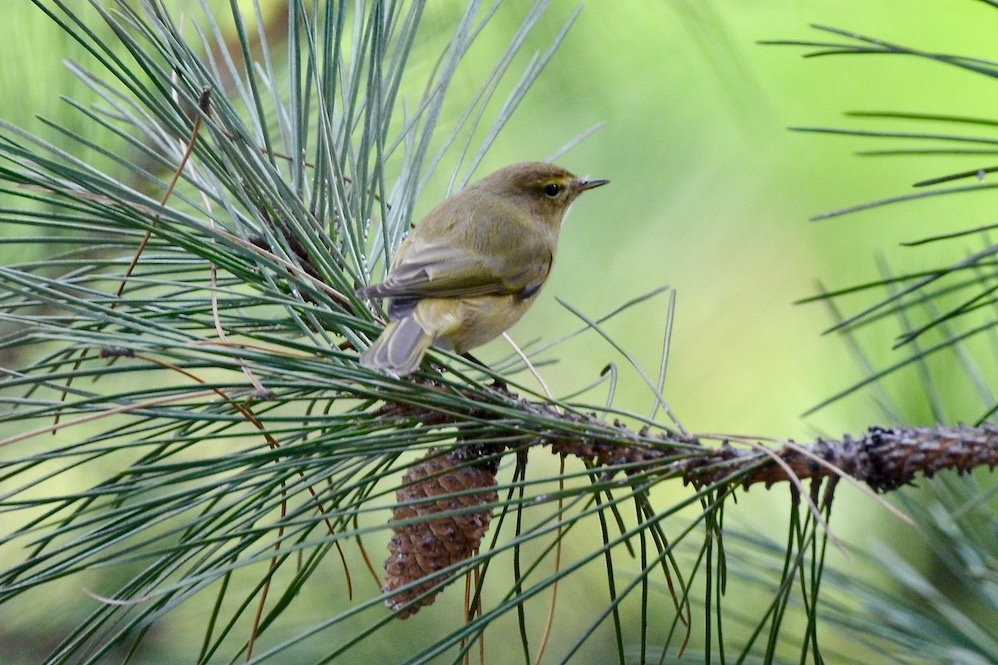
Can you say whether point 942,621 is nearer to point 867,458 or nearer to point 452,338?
point 867,458

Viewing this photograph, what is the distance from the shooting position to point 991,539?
5.02 ft

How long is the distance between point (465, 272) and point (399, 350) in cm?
85

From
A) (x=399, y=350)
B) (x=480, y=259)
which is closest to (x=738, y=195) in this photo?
(x=480, y=259)

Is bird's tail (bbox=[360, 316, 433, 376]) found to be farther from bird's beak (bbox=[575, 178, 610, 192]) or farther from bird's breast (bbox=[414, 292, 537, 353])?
bird's beak (bbox=[575, 178, 610, 192])

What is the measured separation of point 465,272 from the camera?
1998 mm

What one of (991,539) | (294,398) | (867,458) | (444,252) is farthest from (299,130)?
(991,539)

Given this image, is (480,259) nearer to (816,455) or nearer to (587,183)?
(587,183)

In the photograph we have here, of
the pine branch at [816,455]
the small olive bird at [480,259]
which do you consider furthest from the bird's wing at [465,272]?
the pine branch at [816,455]

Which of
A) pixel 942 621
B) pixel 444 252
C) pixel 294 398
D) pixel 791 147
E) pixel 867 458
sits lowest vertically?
pixel 942 621

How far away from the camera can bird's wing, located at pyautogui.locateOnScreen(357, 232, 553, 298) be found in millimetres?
1594

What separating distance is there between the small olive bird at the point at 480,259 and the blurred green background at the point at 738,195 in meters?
0.15

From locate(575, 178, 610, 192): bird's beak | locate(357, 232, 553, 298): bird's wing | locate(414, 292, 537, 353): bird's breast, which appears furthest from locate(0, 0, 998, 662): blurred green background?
locate(414, 292, 537, 353): bird's breast

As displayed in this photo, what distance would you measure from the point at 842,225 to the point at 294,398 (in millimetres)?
1767

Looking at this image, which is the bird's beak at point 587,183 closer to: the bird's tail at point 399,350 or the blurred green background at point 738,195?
the blurred green background at point 738,195
